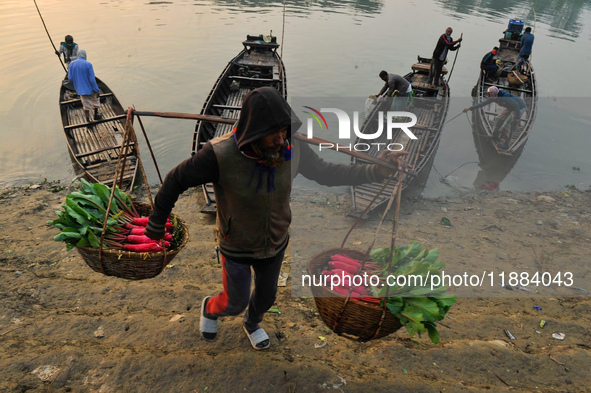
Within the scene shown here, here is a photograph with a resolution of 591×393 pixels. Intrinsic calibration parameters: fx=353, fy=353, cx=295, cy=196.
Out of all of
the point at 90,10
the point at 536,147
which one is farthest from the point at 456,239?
the point at 90,10

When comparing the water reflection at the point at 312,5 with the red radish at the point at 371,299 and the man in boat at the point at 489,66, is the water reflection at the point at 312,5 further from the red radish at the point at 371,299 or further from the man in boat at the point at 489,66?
the red radish at the point at 371,299

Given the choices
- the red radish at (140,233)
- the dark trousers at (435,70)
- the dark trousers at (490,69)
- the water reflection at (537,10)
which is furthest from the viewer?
the water reflection at (537,10)

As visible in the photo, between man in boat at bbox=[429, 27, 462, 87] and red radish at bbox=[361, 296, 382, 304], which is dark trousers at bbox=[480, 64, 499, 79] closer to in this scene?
man in boat at bbox=[429, 27, 462, 87]

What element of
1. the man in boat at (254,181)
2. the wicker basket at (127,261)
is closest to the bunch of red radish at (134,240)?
the wicker basket at (127,261)

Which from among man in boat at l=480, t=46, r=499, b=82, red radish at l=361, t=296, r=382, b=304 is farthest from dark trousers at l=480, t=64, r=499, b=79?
red radish at l=361, t=296, r=382, b=304

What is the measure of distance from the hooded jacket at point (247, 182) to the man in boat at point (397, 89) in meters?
7.84

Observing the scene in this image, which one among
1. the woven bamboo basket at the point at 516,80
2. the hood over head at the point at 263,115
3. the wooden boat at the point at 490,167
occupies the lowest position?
the wooden boat at the point at 490,167

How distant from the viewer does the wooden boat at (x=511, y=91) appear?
31.1 feet

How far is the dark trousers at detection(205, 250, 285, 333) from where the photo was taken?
2.77 metres

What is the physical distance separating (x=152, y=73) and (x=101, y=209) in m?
14.2

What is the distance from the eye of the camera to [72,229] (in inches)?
120

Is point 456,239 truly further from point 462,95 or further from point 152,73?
point 152,73

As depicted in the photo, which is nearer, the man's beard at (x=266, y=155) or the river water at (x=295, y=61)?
the man's beard at (x=266, y=155)

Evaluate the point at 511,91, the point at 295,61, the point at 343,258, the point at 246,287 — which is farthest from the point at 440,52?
the point at 246,287
